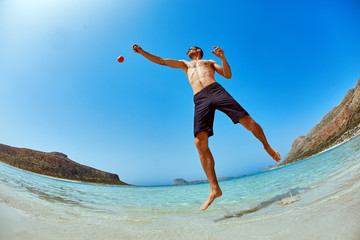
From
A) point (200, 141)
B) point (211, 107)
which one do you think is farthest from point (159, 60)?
point (200, 141)

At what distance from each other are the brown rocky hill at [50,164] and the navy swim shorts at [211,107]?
11.4 ft

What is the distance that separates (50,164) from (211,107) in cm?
416

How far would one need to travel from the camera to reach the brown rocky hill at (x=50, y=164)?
2939 mm

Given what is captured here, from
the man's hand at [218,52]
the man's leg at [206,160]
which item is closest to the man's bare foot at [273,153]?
the man's leg at [206,160]

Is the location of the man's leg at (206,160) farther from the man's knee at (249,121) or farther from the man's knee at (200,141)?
the man's knee at (249,121)

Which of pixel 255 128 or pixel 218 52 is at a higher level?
pixel 218 52

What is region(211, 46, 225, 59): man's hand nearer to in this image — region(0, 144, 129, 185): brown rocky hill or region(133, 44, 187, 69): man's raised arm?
region(133, 44, 187, 69): man's raised arm

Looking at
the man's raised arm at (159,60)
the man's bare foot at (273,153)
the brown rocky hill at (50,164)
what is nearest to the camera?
the man's bare foot at (273,153)

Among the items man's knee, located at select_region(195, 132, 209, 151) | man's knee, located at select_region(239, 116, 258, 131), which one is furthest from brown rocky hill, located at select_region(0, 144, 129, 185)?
man's knee, located at select_region(239, 116, 258, 131)

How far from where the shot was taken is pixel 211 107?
2.19m

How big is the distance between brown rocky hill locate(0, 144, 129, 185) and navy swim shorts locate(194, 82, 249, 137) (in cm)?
348

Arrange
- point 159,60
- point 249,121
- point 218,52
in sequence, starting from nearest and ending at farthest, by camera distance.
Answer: point 249,121, point 218,52, point 159,60

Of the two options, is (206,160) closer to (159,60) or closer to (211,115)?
(211,115)

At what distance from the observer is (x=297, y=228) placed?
1.42 m
